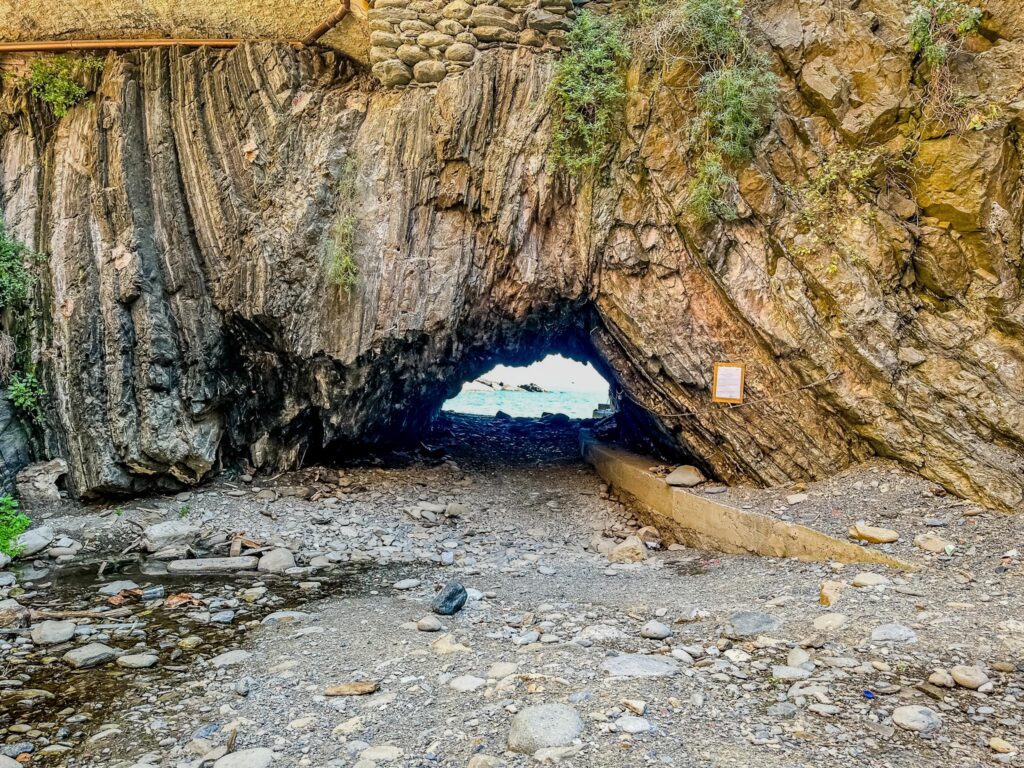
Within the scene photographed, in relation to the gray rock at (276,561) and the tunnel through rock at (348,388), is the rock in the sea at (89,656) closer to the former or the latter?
the gray rock at (276,561)

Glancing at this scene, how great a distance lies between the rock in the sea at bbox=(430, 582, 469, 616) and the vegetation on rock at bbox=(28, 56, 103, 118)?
25.2ft

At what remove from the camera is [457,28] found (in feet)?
22.0

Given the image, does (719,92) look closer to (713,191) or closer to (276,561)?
(713,191)

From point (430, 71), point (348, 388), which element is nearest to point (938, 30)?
point (430, 71)

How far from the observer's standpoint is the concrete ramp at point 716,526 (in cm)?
479

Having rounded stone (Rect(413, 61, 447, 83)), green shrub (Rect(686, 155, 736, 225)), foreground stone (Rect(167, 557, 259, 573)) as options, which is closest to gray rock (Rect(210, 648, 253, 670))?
foreground stone (Rect(167, 557, 259, 573))

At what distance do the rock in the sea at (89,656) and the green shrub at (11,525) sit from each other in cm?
265

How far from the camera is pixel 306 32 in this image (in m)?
7.61

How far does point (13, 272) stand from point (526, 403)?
1250cm

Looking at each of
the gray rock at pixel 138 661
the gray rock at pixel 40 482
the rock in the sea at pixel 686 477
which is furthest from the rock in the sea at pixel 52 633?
the rock in the sea at pixel 686 477

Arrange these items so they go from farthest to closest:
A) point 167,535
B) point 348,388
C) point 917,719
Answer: point 348,388, point 167,535, point 917,719

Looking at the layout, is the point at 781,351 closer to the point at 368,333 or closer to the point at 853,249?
the point at 853,249

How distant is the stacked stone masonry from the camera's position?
6641 millimetres

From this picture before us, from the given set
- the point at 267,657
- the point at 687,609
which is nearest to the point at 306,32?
the point at 267,657
